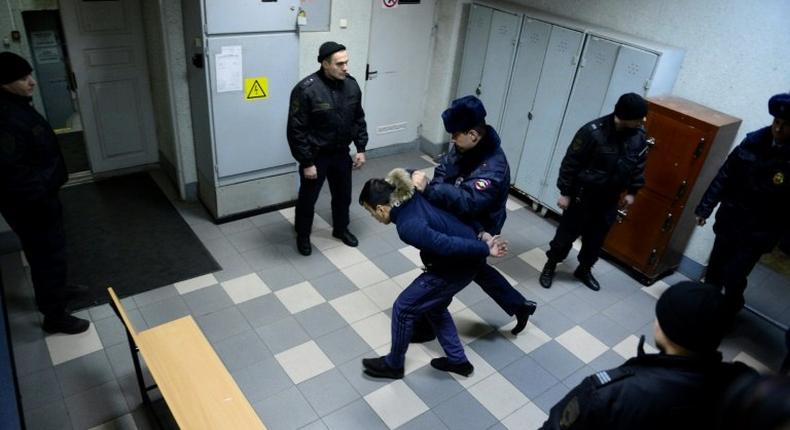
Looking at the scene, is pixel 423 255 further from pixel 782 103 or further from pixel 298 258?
pixel 782 103

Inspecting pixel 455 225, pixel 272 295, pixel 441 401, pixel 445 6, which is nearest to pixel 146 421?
pixel 272 295

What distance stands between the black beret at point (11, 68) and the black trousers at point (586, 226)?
3.50 metres

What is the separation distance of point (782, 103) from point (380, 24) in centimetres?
340

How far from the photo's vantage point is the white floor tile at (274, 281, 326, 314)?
12.4ft

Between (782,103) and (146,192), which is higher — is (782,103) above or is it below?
above

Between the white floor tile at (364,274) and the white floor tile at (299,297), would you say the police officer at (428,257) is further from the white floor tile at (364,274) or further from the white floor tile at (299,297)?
the white floor tile at (364,274)

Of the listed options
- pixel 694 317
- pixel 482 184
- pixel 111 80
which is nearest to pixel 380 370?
Answer: pixel 482 184

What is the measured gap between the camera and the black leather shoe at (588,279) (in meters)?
4.30

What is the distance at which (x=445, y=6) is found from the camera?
5.55 metres

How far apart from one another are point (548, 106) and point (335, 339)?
2874 mm

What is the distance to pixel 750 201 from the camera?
353cm

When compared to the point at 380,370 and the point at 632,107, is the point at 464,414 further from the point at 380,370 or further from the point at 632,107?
the point at 632,107

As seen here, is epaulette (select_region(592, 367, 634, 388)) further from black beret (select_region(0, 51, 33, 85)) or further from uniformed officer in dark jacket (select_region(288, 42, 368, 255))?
black beret (select_region(0, 51, 33, 85))

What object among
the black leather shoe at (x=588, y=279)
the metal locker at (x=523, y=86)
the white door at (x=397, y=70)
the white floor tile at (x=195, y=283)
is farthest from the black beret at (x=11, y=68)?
the black leather shoe at (x=588, y=279)
